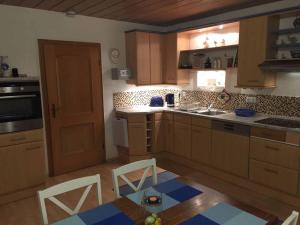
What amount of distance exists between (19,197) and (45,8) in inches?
97.9

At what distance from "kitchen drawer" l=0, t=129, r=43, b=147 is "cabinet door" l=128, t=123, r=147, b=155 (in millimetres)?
1416

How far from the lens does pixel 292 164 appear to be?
2.74 meters

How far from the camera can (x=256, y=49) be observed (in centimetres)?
322

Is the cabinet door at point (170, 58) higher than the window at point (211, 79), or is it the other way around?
the cabinet door at point (170, 58)

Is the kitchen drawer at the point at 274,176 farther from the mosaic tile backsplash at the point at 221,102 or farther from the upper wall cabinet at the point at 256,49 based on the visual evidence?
the upper wall cabinet at the point at 256,49

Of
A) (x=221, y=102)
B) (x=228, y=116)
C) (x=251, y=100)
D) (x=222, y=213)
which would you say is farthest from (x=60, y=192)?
(x=221, y=102)

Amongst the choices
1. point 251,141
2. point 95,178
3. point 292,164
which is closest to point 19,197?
point 95,178

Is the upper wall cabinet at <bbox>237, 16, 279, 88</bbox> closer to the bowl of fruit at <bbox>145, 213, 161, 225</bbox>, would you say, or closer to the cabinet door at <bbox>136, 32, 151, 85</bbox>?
the cabinet door at <bbox>136, 32, 151, 85</bbox>

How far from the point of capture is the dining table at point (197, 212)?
1.30 meters

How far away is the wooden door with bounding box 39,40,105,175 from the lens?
11.9 feet

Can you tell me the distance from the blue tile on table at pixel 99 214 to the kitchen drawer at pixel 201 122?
240 centimetres

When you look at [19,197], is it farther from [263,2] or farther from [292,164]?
[263,2]

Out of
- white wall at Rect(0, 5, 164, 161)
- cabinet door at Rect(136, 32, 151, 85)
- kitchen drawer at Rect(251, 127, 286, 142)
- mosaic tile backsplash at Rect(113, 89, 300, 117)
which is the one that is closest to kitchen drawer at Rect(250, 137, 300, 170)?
kitchen drawer at Rect(251, 127, 286, 142)

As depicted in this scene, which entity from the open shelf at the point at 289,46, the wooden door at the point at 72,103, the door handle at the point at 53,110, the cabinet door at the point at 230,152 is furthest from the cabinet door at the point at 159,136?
the open shelf at the point at 289,46
